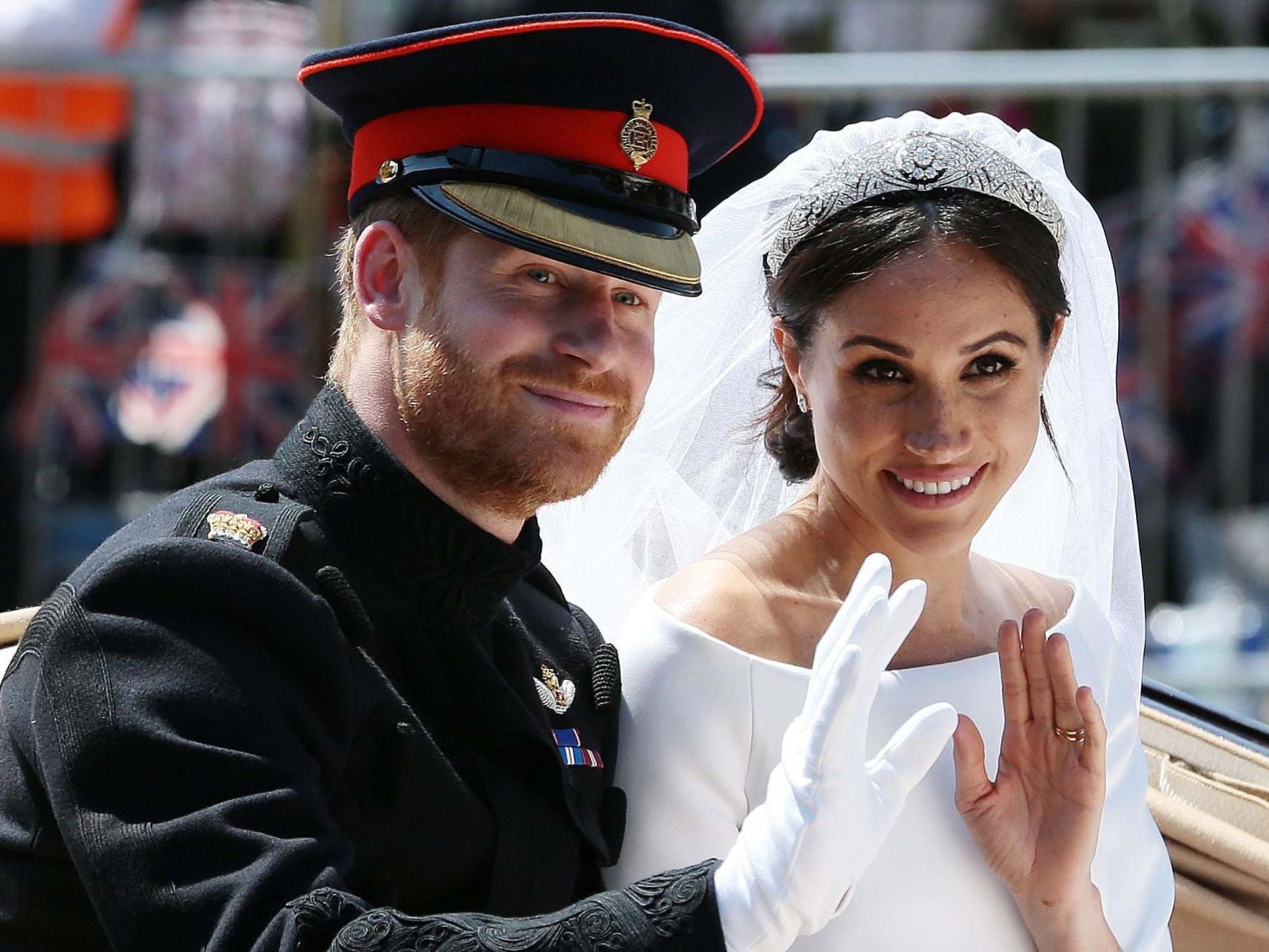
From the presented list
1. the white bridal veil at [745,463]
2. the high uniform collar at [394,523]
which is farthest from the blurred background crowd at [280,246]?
the high uniform collar at [394,523]

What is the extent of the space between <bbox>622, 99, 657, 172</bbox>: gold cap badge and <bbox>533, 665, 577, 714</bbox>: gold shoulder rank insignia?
64 cm

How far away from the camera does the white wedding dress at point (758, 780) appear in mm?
2289

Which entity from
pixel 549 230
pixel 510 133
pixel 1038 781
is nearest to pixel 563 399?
pixel 549 230

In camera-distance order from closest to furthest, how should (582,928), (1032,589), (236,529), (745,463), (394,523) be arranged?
1. (582,928)
2. (236,529)
3. (394,523)
4. (1032,589)
5. (745,463)

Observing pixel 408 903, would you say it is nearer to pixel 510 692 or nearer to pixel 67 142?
pixel 510 692

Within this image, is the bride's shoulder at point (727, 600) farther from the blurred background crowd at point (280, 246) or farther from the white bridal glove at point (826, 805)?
the blurred background crowd at point (280, 246)

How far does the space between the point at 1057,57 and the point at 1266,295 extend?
0.90m

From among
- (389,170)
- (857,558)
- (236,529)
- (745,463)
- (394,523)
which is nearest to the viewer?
(236,529)

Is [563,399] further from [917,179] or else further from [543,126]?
[917,179]

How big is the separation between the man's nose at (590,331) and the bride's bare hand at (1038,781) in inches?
23.9

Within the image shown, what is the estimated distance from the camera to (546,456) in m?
2.15

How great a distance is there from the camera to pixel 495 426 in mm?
2150

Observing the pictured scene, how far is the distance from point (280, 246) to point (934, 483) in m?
3.43

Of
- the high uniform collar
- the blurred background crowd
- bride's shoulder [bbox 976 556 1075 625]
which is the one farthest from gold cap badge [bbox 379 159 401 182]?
the blurred background crowd
